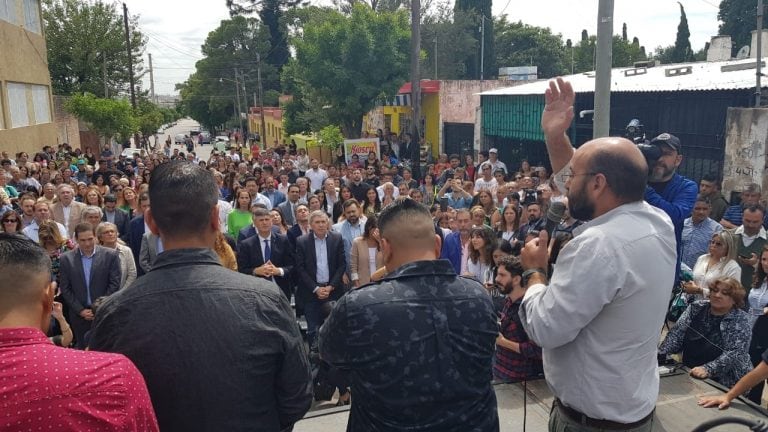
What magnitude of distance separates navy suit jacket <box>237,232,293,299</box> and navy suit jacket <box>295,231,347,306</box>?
166mm

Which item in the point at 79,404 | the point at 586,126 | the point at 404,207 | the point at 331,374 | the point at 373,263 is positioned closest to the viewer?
the point at 79,404

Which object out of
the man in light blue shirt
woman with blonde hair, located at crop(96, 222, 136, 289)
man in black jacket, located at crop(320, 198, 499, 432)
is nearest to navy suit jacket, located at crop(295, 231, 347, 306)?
woman with blonde hair, located at crop(96, 222, 136, 289)

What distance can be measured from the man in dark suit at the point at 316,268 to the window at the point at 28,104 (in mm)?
17012

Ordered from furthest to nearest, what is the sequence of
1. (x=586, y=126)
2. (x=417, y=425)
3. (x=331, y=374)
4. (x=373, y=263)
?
(x=586, y=126) → (x=373, y=263) → (x=331, y=374) → (x=417, y=425)

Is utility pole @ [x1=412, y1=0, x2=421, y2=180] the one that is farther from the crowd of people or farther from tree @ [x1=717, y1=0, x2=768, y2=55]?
tree @ [x1=717, y1=0, x2=768, y2=55]

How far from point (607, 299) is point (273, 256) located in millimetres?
4846

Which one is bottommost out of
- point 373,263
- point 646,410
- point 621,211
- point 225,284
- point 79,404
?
point 373,263

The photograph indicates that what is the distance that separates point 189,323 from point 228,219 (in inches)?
245

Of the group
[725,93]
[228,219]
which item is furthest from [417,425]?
[725,93]

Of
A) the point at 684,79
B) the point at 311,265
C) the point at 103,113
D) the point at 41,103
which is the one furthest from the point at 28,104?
the point at 684,79

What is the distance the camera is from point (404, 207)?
2320 millimetres

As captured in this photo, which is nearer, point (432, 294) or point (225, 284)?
point (225, 284)

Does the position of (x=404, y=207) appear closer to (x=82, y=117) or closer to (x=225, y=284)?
(x=225, y=284)

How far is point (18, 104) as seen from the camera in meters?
20.2
